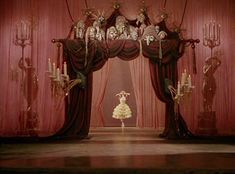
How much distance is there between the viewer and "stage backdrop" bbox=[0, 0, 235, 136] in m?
8.07

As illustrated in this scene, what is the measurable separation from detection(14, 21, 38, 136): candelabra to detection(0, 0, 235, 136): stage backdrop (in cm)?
8

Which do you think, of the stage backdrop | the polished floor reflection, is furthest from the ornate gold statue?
the polished floor reflection

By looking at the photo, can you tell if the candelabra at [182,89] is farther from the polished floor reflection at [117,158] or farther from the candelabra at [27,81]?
the candelabra at [27,81]

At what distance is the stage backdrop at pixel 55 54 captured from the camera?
8070 millimetres

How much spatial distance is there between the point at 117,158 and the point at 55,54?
4.00 meters

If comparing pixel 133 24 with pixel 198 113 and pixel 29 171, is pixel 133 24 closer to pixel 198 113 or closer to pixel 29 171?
pixel 198 113

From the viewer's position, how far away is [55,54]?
814 cm

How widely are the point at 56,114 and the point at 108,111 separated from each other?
2.86 meters

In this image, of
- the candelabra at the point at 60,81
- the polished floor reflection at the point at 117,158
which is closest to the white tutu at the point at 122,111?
the candelabra at the point at 60,81

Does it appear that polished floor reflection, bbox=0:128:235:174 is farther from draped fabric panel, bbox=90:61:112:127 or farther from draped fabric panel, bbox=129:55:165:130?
draped fabric panel, bbox=90:61:112:127

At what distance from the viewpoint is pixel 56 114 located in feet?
26.4

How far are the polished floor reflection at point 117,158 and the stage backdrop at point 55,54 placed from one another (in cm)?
124

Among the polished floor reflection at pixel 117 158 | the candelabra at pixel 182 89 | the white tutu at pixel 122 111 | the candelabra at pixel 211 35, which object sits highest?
the candelabra at pixel 211 35

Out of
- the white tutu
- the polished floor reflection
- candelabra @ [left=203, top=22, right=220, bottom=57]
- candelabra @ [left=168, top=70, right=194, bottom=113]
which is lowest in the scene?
the polished floor reflection
